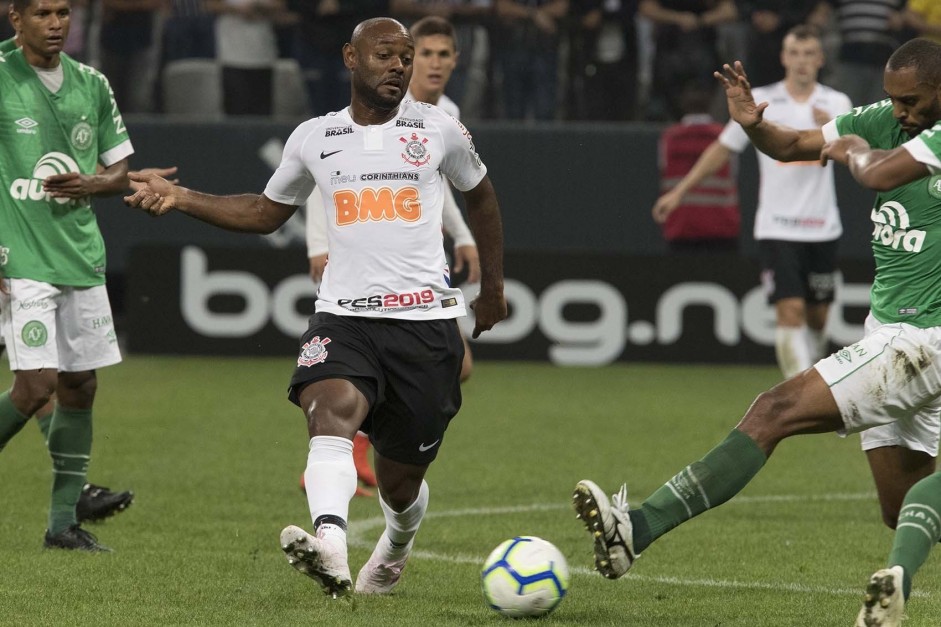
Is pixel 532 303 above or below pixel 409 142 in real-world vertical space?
below

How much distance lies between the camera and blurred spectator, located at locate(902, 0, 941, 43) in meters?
15.8

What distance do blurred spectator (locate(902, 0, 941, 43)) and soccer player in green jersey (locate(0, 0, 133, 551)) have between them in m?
10.6

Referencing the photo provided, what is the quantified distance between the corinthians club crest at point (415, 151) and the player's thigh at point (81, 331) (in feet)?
6.51

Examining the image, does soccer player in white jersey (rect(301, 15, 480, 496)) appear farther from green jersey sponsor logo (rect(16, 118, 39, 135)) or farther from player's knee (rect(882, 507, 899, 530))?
player's knee (rect(882, 507, 899, 530))

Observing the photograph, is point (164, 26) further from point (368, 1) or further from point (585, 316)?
point (585, 316)

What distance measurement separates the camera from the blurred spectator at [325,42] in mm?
15375

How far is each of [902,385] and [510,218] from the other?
33.8ft

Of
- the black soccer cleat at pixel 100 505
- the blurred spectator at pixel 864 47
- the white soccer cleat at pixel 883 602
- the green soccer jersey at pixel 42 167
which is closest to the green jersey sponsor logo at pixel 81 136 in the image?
the green soccer jersey at pixel 42 167

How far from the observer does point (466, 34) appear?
15625 millimetres

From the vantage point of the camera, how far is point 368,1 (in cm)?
1531

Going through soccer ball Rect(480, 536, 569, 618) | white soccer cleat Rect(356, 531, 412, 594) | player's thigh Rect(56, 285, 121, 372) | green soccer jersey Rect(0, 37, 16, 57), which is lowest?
white soccer cleat Rect(356, 531, 412, 594)

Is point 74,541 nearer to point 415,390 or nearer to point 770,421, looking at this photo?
point 415,390

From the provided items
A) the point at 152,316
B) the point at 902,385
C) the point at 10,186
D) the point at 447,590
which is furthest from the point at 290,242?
the point at 902,385

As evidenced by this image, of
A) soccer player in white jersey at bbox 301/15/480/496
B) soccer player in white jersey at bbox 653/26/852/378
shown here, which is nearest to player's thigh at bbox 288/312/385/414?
soccer player in white jersey at bbox 301/15/480/496
